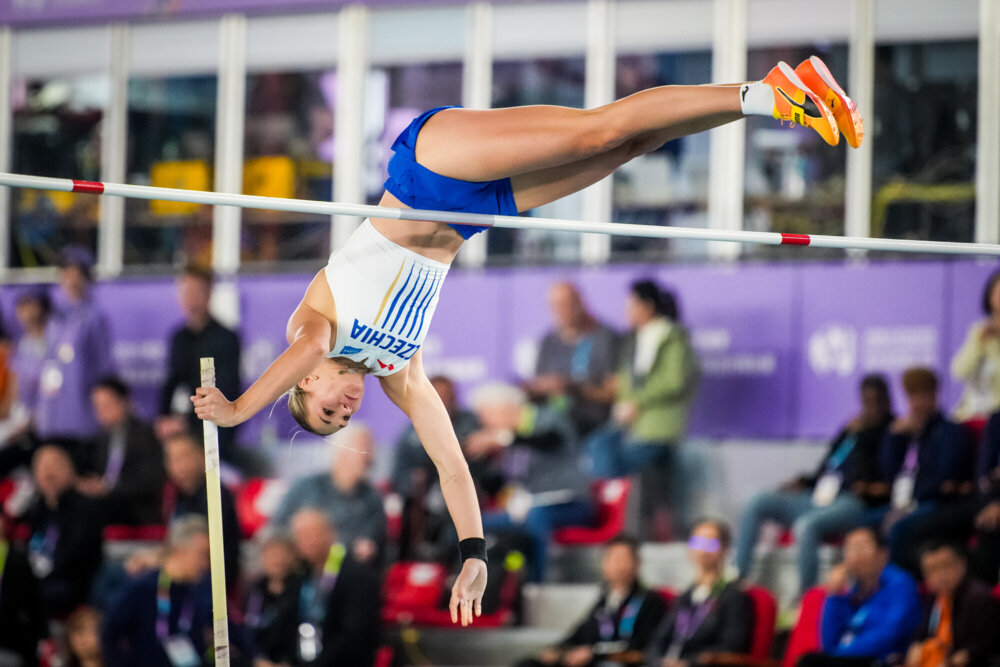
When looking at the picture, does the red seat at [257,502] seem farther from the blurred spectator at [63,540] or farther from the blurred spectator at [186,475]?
the blurred spectator at [63,540]

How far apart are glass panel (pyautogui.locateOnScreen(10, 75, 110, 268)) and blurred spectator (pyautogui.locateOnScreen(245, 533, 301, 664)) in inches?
145

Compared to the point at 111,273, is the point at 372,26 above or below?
above

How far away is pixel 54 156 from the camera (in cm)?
1052

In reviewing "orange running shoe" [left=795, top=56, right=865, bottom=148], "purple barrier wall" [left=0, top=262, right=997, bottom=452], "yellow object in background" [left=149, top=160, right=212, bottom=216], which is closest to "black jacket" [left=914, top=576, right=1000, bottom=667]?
"purple barrier wall" [left=0, top=262, right=997, bottom=452]

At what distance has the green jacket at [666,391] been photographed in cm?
792

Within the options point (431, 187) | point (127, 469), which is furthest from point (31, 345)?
point (431, 187)

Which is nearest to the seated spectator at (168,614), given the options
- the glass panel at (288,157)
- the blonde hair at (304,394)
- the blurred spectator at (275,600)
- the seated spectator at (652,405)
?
the blurred spectator at (275,600)

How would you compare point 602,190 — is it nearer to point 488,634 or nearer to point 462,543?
point 488,634

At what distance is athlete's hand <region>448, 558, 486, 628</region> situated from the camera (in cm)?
462

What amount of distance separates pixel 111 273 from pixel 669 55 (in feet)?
14.5

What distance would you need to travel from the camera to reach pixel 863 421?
7.51 m

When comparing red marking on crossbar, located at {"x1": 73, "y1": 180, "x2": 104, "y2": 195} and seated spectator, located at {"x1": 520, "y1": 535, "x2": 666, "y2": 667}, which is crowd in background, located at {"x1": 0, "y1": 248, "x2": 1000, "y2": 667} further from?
red marking on crossbar, located at {"x1": 73, "y1": 180, "x2": 104, "y2": 195}

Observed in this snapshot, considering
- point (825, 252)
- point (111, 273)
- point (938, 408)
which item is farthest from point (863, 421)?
point (111, 273)

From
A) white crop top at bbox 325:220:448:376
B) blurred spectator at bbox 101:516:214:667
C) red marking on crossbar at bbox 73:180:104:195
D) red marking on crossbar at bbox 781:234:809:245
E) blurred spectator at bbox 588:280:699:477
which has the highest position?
red marking on crossbar at bbox 73:180:104:195
